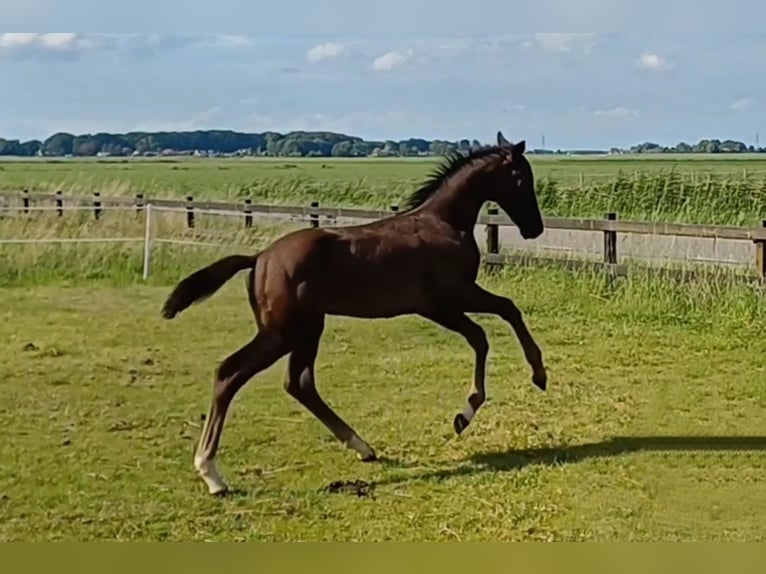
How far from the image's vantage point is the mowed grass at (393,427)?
3.26m

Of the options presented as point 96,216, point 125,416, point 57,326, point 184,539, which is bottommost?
point 184,539

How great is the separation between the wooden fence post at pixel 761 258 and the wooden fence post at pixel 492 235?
35.5 inches

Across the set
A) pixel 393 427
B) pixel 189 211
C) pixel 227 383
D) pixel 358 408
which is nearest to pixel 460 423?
pixel 393 427

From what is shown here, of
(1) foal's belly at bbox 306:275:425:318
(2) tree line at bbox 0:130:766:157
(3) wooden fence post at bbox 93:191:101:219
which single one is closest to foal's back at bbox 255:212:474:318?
(1) foal's belly at bbox 306:275:425:318

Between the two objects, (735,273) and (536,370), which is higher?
(735,273)

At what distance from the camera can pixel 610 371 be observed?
3.55 m

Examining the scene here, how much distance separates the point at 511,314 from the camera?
344cm

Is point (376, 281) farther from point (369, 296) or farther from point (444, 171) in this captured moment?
point (444, 171)

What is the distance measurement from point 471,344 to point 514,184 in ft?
1.60

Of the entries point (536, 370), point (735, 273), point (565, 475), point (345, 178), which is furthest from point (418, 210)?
point (735, 273)

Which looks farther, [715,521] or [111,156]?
[111,156]

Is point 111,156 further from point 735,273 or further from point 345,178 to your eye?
point 735,273

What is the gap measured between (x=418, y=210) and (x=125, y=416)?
3.50ft

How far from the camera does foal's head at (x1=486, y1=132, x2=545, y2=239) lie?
3.41m
